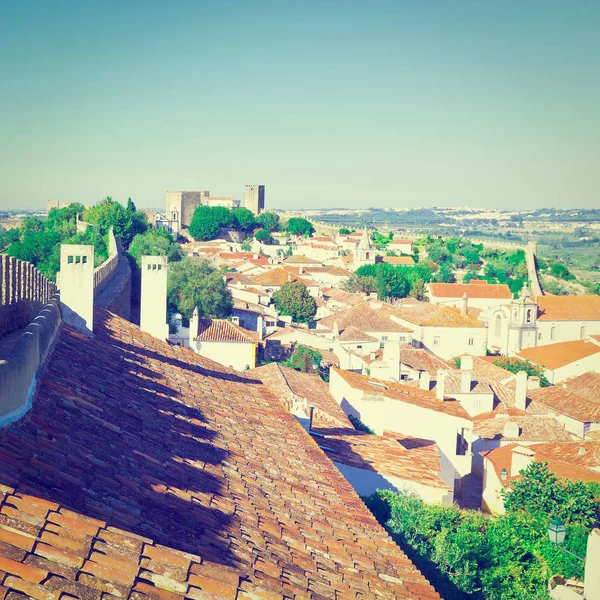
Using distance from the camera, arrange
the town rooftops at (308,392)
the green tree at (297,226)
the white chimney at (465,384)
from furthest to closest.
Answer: the green tree at (297,226)
the white chimney at (465,384)
the town rooftops at (308,392)

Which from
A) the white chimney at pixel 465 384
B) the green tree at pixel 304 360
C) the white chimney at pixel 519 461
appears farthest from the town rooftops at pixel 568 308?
the white chimney at pixel 519 461

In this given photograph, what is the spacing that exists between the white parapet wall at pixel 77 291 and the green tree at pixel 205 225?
69.6 metres

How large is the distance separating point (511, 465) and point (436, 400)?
2.73 metres

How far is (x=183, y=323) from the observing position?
107ft

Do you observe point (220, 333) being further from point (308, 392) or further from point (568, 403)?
point (568, 403)

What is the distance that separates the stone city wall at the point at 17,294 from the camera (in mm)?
6730

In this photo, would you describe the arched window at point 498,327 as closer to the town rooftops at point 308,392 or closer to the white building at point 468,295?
the white building at point 468,295

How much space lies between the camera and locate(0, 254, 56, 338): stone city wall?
22.1 ft

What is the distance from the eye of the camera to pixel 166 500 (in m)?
4.42

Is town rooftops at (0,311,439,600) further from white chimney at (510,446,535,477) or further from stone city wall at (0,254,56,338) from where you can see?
white chimney at (510,446,535,477)

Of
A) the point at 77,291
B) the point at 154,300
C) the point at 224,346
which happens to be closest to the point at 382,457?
the point at 154,300

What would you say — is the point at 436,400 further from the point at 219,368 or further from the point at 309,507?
the point at 309,507

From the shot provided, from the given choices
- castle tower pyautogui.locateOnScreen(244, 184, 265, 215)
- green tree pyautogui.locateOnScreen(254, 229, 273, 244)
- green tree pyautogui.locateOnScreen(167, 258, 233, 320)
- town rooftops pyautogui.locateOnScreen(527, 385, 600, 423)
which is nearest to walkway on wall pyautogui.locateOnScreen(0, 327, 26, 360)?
town rooftops pyautogui.locateOnScreen(527, 385, 600, 423)

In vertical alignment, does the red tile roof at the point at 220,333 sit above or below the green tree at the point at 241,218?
below
